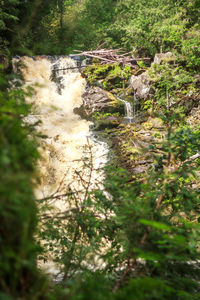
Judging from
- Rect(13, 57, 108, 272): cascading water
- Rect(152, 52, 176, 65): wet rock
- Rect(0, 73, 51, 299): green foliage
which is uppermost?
Rect(152, 52, 176, 65): wet rock

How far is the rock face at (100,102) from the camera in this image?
36.5 ft

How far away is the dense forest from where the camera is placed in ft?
2.50

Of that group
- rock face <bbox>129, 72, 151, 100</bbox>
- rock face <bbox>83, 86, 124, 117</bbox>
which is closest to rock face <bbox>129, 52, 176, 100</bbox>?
rock face <bbox>129, 72, 151, 100</bbox>

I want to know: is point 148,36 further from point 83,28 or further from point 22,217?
point 22,217

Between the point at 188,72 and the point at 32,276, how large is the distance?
1102cm

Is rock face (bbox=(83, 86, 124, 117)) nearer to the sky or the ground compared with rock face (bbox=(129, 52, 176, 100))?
nearer to the ground

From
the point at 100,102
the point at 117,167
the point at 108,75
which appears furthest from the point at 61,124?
the point at 108,75

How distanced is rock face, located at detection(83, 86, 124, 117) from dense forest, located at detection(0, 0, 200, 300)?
8 cm

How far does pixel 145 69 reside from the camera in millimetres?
13031

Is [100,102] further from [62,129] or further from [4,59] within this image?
[4,59]

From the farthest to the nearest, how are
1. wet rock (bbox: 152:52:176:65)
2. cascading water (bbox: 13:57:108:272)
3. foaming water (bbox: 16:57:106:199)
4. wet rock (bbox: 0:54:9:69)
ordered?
wet rock (bbox: 0:54:9:69) < wet rock (bbox: 152:52:176:65) < foaming water (bbox: 16:57:106:199) < cascading water (bbox: 13:57:108:272)

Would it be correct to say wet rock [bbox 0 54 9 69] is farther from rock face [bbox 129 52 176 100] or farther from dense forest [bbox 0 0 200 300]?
rock face [bbox 129 52 176 100]

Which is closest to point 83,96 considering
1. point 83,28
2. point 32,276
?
point 83,28

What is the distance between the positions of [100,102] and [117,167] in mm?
9043
